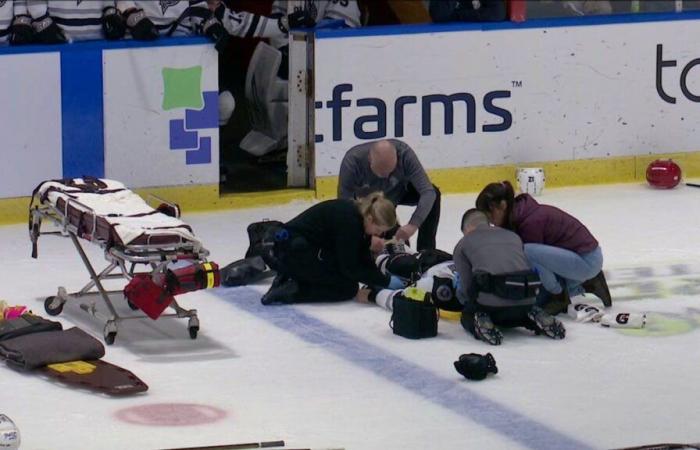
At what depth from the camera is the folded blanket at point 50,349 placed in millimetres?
8641

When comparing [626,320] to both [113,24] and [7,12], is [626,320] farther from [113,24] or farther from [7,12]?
[7,12]

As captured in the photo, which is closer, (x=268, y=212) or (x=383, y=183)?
(x=383, y=183)

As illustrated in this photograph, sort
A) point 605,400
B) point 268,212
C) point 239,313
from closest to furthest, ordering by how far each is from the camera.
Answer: point 605,400 → point 239,313 → point 268,212

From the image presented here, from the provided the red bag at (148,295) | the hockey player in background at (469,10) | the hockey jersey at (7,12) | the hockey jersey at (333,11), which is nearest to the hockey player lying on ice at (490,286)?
the red bag at (148,295)

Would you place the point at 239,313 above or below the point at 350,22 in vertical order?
below

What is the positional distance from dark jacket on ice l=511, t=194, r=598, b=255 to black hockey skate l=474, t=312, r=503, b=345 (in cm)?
57

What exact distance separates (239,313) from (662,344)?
2.28 meters

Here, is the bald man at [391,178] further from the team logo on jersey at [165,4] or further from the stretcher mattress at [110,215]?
the team logo on jersey at [165,4]

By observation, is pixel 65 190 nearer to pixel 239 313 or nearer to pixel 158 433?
pixel 239 313

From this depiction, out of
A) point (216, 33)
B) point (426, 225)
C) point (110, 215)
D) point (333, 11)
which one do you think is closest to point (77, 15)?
point (216, 33)

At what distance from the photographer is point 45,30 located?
12156 millimetres

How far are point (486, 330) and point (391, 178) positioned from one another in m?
1.76

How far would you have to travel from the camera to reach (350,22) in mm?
13750

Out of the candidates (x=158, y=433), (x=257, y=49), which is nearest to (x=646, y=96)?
(x=257, y=49)
